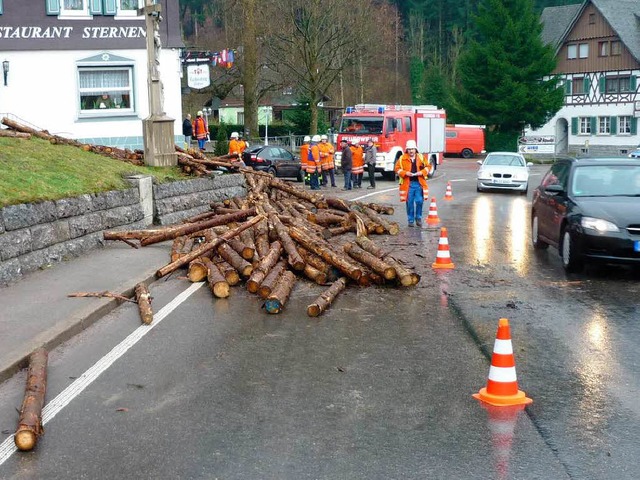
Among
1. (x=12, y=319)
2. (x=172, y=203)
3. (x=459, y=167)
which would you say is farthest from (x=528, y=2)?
(x=12, y=319)

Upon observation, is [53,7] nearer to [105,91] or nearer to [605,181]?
[105,91]

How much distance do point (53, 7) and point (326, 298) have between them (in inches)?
886

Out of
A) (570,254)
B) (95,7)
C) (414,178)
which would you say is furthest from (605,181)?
(95,7)

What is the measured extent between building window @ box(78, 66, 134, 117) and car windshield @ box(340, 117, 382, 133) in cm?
993

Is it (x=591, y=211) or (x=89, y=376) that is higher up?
(x=591, y=211)

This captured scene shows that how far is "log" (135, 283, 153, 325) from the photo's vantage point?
9406mm

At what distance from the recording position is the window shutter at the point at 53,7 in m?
28.8

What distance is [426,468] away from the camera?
5.22 metres

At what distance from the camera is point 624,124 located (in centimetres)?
6631

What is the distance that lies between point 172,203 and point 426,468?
12.9m

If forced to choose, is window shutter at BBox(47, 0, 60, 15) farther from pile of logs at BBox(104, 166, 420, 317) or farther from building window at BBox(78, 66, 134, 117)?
pile of logs at BBox(104, 166, 420, 317)

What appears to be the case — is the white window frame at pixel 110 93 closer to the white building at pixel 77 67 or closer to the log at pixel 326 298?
the white building at pixel 77 67

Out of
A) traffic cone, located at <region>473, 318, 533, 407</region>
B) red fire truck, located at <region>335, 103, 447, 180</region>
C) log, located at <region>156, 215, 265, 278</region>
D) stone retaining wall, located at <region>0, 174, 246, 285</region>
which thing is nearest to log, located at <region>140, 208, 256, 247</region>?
stone retaining wall, located at <region>0, 174, 246, 285</region>

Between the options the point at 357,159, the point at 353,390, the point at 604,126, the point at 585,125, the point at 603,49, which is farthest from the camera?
the point at 585,125
